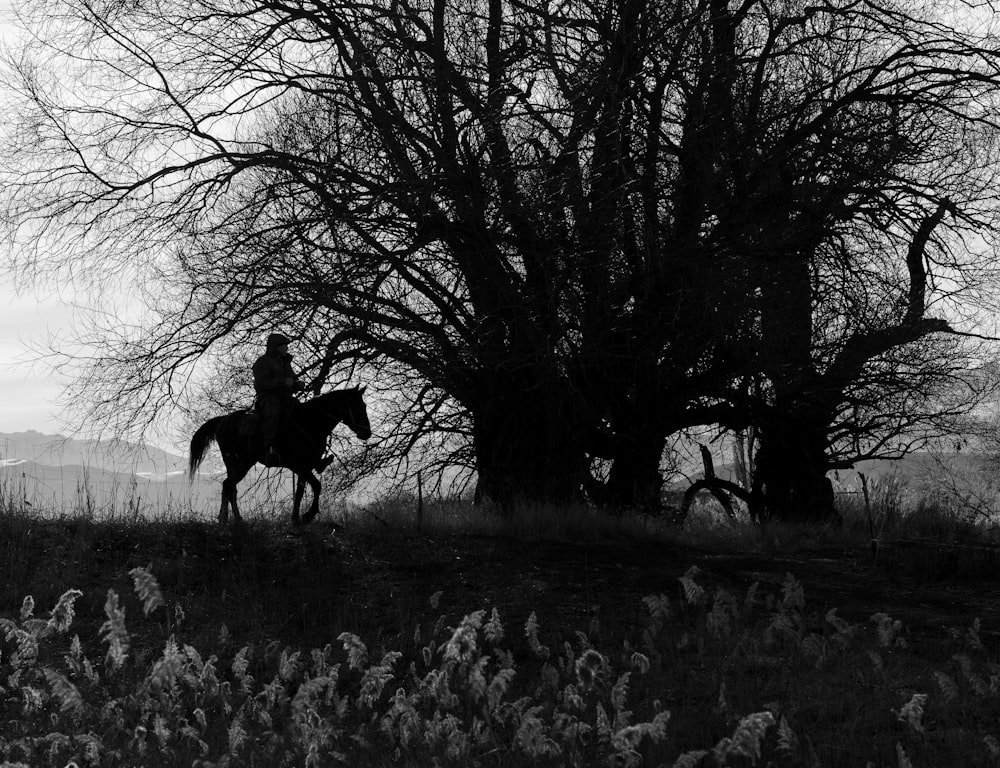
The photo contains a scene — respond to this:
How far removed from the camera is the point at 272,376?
13.5 m

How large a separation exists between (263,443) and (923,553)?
7790 millimetres

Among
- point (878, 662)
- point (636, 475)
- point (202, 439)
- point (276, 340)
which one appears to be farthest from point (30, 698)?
point (636, 475)

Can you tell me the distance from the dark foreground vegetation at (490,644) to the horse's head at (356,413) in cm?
106

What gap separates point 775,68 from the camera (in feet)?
49.3

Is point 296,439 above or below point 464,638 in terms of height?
above

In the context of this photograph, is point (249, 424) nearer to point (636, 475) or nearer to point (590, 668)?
point (636, 475)

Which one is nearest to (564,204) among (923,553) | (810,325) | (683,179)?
(683,179)

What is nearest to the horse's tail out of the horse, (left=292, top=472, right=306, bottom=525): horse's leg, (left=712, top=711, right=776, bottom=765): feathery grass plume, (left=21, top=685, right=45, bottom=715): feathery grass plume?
the horse

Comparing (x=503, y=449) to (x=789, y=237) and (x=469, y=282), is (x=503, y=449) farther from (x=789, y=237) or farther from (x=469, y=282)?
(x=789, y=237)

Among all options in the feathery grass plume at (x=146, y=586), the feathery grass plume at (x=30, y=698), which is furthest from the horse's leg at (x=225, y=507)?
the feathery grass plume at (x=146, y=586)

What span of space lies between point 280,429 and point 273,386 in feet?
1.83

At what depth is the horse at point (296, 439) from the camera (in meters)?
13.8

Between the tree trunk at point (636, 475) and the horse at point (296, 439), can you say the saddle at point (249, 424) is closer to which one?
the horse at point (296, 439)

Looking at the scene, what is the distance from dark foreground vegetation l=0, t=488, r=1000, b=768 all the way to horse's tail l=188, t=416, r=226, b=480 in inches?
48.4
